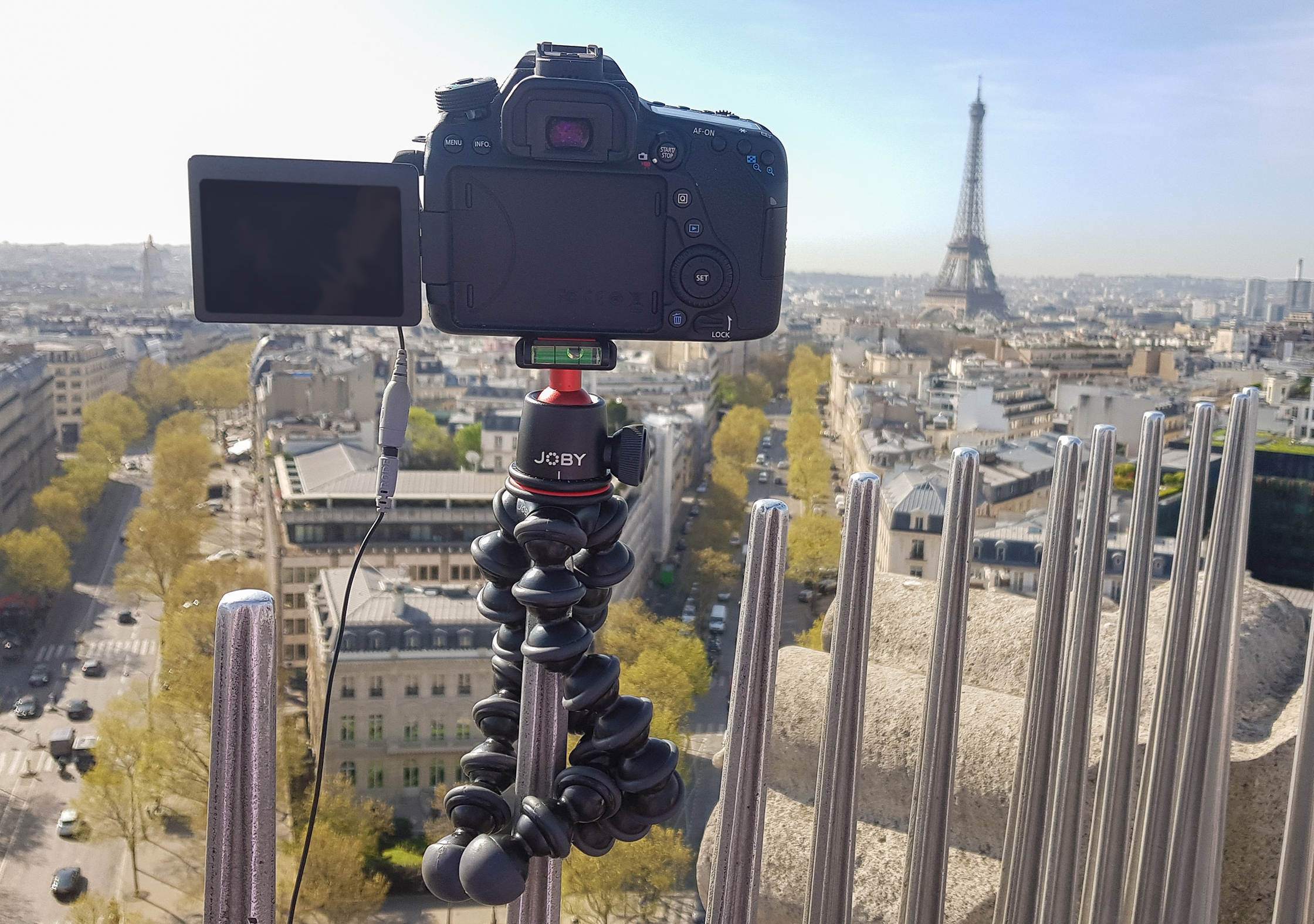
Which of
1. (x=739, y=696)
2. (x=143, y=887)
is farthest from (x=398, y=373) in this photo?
(x=143, y=887)

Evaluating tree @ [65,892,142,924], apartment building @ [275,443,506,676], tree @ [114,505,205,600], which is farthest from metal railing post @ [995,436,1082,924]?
tree @ [114,505,205,600]

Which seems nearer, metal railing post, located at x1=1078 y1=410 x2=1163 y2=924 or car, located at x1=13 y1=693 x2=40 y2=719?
metal railing post, located at x1=1078 y1=410 x2=1163 y2=924

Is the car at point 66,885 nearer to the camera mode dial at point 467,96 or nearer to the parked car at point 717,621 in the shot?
the parked car at point 717,621

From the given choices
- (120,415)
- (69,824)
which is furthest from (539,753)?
(120,415)

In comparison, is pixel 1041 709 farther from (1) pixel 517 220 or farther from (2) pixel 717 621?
(2) pixel 717 621

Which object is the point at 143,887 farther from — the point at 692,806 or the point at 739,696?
the point at 739,696

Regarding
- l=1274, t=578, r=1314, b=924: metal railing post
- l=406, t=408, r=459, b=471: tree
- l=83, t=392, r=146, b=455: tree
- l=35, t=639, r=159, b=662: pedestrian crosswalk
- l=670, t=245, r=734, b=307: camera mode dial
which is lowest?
l=35, t=639, r=159, b=662: pedestrian crosswalk

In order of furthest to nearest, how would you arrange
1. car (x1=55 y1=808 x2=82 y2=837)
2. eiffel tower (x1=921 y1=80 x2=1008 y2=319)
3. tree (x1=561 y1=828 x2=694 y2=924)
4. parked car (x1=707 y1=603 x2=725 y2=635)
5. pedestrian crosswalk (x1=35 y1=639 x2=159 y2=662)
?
eiffel tower (x1=921 y1=80 x2=1008 y2=319), pedestrian crosswalk (x1=35 y1=639 x2=159 y2=662), parked car (x1=707 y1=603 x2=725 y2=635), car (x1=55 y1=808 x2=82 y2=837), tree (x1=561 y1=828 x2=694 y2=924)

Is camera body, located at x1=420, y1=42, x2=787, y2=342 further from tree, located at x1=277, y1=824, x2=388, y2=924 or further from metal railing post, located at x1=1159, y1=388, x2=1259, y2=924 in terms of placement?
tree, located at x1=277, y1=824, x2=388, y2=924
